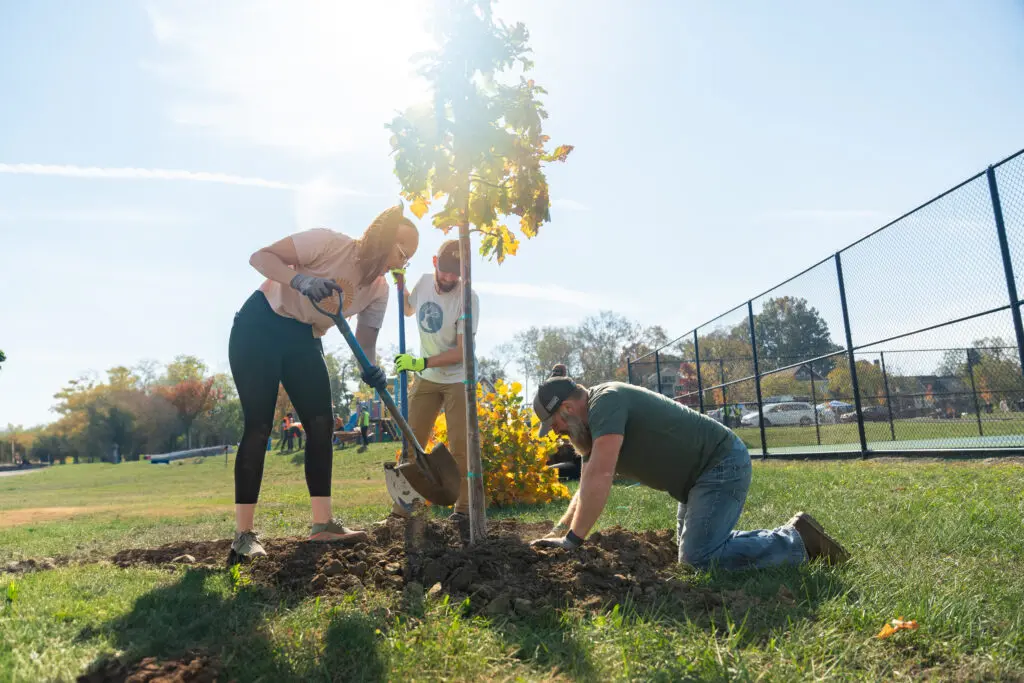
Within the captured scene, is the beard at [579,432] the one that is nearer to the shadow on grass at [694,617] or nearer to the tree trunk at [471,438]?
the tree trunk at [471,438]

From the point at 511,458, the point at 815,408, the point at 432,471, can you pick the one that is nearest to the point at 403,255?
the point at 432,471

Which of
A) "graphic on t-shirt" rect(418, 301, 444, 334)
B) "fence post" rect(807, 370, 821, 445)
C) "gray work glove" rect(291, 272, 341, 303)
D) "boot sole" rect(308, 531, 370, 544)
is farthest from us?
"fence post" rect(807, 370, 821, 445)

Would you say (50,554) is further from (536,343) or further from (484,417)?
(536,343)

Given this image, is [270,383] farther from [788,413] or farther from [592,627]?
[788,413]

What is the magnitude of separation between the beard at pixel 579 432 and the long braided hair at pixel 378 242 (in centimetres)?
137

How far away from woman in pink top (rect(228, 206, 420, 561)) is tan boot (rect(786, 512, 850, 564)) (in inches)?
85.5

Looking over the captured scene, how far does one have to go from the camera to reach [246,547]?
3.34 metres

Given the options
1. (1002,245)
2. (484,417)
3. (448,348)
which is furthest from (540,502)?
(1002,245)

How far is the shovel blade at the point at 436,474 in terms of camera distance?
13.1 feet

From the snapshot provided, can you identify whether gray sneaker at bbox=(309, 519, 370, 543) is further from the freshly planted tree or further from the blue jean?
the blue jean

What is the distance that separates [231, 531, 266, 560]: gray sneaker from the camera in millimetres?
3301

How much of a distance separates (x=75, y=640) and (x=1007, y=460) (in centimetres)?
776

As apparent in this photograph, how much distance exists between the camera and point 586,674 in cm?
190

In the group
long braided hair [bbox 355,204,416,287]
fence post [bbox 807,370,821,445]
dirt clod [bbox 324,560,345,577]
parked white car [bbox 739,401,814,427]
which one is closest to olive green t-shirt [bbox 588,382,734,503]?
dirt clod [bbox 324,560,345,577]
